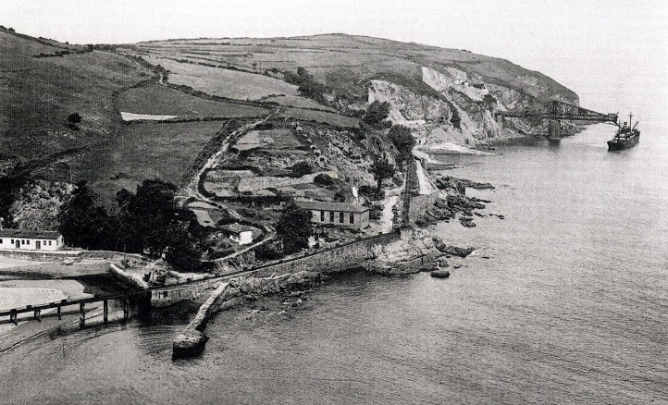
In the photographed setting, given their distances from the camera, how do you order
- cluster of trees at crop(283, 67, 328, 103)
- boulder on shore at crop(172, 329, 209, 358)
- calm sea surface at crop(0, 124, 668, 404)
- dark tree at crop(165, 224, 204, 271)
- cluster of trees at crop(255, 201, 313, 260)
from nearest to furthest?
calm sea surface at crop(0, 124, 668, 404) → boulder on shore at crop(172, 329, 209, 358) → dark tree at crop(165, 224, 204, 271) → cluster of trees at crop(255, 201, 313, 260) → cluster of trees at crop(283, 67, 328, 103)

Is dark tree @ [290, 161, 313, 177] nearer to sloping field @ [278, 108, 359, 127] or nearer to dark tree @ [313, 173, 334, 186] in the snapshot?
dark tree @ [313, 173, 334, 186]

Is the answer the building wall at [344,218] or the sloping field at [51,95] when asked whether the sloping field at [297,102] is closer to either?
the sloping field at [51,95]

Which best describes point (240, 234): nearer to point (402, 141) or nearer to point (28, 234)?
point (28, 234)

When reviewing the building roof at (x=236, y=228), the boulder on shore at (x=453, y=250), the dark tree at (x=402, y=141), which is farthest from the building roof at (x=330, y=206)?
the dark tree at (x=402, y=141)

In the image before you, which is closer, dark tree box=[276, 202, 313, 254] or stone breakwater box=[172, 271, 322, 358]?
stone breakwater box=[172, 271, 322, 358]

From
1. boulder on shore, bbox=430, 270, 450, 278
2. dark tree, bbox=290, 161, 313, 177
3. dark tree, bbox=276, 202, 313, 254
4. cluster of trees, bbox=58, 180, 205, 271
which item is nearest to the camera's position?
cluster of trees, bbox=58, 180, 205, 271

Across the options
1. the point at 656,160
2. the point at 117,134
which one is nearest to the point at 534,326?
the point at 117,134

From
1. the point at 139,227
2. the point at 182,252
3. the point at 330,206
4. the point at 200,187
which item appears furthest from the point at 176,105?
the point at 182,252

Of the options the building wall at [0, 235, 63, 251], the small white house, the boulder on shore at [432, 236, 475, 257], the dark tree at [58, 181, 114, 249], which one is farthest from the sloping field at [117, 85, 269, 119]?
the boulder on shore at [432, 236, 475, 257]
